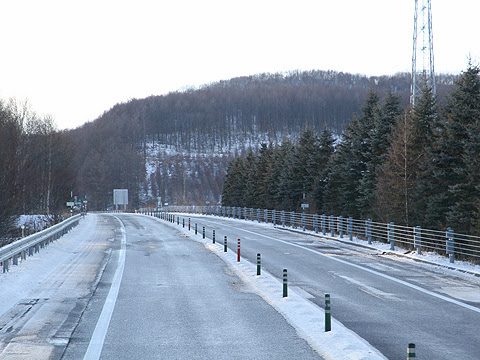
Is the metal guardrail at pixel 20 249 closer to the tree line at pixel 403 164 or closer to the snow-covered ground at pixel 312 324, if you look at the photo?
the snow-covered ground at pixel 312 324

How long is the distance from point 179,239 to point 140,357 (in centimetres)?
2258

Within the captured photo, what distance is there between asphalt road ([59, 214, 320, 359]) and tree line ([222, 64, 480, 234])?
13.8 metres

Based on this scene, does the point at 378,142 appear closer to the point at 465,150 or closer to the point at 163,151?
the point at 465,150

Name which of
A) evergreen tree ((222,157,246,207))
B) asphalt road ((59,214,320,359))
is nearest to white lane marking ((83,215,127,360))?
asphalt road ((59,214,320,359))

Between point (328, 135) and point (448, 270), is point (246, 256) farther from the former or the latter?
point (328, 135)

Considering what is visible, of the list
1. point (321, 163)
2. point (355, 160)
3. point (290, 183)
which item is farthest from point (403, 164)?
point (290, 183)

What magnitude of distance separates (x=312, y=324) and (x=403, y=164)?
22.0 meters

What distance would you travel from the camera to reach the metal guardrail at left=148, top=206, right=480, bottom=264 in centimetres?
2007

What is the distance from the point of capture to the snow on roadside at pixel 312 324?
7160 mm

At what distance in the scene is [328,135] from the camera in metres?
44.1

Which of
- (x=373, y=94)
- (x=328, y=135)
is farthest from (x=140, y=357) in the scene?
(x=328, y=135)

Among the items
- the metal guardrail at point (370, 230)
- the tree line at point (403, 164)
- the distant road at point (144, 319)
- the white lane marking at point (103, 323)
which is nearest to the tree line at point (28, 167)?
the distant road at point (144, 319)

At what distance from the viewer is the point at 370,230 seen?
25.5m

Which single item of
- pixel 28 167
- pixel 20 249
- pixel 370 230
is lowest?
pixel 20 249
